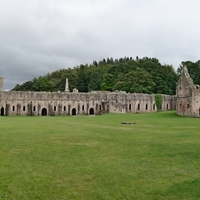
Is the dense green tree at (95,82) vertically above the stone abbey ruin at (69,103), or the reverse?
the dense green tree at (95,82)

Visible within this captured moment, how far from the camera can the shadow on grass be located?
23.5ft

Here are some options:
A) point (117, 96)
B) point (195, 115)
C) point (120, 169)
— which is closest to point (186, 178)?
point (120, 169)

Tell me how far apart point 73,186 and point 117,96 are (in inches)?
1909

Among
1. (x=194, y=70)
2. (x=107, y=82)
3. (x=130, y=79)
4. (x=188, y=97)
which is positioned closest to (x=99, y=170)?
(x=188, y=97)

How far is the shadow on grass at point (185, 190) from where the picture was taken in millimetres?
7148

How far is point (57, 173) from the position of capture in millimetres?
8961

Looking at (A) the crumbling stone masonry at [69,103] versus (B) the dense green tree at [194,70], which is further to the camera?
(B) the dense green tree at [194,70]

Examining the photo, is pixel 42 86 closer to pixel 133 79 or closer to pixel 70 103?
pixel 133 79

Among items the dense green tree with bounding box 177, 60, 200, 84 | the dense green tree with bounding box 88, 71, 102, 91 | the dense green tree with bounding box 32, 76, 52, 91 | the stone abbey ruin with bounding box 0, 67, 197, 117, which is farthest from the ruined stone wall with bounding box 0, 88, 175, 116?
the dense green tree with bounding box 32, 76, 52, 91

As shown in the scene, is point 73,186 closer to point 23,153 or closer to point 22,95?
point 23,153

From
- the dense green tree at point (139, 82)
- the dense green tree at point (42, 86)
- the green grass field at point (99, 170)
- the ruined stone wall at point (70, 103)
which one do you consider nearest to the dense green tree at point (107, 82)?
the dense green tree at point (139, 82)

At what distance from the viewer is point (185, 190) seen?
7543 millimetres

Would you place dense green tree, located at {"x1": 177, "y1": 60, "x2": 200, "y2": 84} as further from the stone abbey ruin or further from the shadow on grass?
the shadow on grass

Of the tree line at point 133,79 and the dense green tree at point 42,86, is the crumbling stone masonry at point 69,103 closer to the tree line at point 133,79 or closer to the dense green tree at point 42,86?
the tree line at point 133,79
